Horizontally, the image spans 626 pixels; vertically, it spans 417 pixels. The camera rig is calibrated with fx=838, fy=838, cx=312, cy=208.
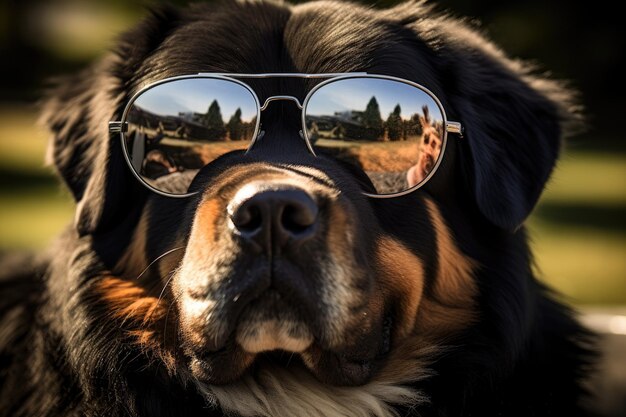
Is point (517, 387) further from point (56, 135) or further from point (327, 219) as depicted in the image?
point (56, 135)

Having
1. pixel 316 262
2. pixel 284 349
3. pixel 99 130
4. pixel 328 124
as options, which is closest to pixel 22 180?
pixel 99 130

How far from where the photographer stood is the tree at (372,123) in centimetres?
273

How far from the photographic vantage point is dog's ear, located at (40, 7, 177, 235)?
2.91 meters

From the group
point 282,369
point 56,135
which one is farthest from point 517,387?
point 56,135

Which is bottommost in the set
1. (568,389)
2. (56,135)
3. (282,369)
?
(568,389)

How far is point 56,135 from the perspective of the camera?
3188mm

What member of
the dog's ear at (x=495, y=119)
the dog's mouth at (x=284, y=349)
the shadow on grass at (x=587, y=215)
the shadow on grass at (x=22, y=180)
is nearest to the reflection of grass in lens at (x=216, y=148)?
the dog's mouth at (x=284, y=349)

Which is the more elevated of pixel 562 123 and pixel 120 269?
pixel 562 123

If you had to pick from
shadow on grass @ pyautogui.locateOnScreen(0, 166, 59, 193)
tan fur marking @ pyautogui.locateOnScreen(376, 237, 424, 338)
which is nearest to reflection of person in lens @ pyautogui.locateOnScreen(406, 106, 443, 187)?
tan fur marking @ pyautogui.locateOnScreen(376, 237, 424, 338)

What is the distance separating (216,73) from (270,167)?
1.39ft

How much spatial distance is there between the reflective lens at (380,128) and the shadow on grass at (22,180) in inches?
347

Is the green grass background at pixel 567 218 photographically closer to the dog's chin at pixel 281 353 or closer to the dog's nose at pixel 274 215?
the dog's chin at pixel 281 353

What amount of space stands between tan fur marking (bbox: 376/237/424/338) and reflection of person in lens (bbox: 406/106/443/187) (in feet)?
0.75

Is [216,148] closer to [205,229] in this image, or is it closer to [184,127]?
[184,127]
